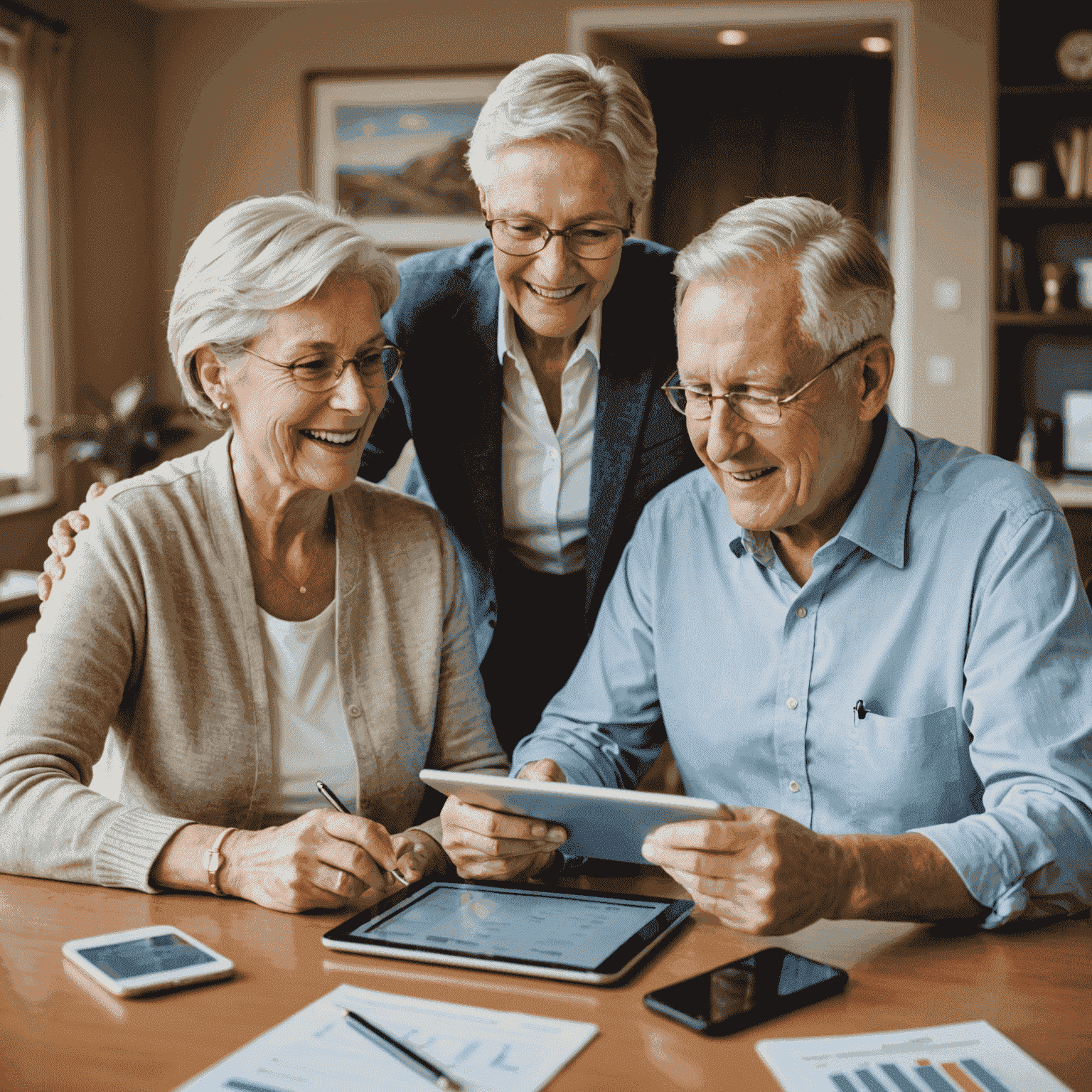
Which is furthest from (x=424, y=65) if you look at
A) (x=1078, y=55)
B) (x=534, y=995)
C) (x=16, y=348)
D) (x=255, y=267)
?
(x=534, y=995)

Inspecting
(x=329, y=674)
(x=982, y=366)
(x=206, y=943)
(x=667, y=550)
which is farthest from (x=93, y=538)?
(x=982, y=366)

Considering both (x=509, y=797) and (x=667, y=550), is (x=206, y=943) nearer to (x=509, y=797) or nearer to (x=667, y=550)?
(x=509, y=797)

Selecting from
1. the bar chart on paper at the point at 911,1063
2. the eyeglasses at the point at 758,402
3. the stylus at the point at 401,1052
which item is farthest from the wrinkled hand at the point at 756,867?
the eyeglasses at the point at 758,402

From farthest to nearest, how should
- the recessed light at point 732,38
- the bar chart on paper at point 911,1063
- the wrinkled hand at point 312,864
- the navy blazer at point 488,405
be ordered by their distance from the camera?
the recessed light at point 732,38, the navy blazer at point 488,405, the wrinkled hand at point 312,864, the bar chart on paper at point 911,1063

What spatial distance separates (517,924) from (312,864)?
0.24 metres

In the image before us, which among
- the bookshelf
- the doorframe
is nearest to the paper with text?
the doorframe

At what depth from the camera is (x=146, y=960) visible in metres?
1.18

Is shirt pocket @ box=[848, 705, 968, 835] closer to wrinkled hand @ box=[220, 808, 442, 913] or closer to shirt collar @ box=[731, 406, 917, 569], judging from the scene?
shirt collar @ box=[731, 406, 917, 569]

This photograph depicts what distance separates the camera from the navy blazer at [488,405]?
6.98ft

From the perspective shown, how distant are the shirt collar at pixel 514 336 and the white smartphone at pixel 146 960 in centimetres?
121

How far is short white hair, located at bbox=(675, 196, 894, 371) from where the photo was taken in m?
1.56

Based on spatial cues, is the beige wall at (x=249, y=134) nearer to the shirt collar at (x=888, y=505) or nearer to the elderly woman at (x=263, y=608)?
the elderly woman at (x=263, y=608)

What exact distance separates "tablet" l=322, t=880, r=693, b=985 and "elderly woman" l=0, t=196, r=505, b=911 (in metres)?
0.13

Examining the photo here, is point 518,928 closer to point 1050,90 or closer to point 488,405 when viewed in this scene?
point 488,405
